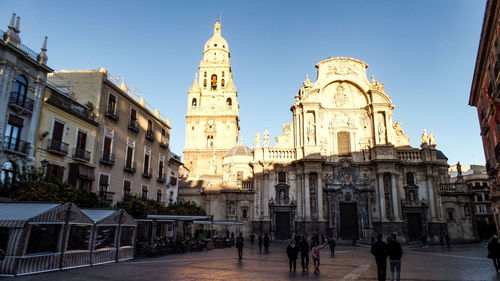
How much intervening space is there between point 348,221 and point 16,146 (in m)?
30.9

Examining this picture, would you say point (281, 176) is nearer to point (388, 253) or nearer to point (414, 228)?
point (414, 228)

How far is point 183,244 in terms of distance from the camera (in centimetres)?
2367

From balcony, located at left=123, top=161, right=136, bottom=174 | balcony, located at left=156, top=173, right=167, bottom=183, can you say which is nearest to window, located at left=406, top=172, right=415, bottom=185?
balcony, located at left=156, top=173, right=167, bottom=183

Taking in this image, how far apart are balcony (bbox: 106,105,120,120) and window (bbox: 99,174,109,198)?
423cm

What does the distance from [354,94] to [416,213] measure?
14.8 m

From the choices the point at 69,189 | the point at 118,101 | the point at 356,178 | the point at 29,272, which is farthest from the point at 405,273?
the point at 356,178

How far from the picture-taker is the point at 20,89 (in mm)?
18359

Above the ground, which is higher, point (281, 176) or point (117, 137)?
point (117, 137)

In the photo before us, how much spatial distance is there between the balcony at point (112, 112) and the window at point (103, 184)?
4.23m

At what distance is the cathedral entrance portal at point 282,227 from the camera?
36.5m

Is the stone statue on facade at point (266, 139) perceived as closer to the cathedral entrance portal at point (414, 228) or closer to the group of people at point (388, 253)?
the cathedral entrance portal at point (414, 228)

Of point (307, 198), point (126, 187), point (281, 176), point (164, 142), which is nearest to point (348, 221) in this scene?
point (307, 198)

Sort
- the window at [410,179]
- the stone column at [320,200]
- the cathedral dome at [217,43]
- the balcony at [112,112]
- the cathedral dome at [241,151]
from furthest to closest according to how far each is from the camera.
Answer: the cathedral dome at [217,43]
the cathedral dome at [241,151]
the window at [410,179]
the stone column at [320,200]
the balcony at [112,112]

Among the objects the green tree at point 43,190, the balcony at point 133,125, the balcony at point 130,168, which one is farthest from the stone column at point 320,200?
the green tree at point 43,190
